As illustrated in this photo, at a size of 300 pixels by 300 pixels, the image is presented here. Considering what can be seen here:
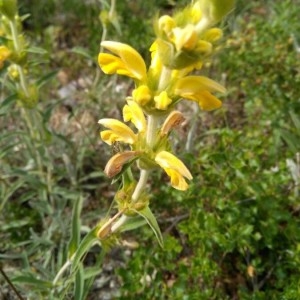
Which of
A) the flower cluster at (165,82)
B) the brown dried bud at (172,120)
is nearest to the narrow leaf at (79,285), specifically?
the flower cluster at (165,82)

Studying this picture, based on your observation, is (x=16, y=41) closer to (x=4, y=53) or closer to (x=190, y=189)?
(x=4, y=53)

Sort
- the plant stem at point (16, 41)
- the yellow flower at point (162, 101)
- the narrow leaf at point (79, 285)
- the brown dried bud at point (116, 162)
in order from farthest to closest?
the plant stem at point (16, 41) < the narrow leaf at point (79, 285) < the brown dried bud at point (116, 162) < the yellow flower at point (162, 101)

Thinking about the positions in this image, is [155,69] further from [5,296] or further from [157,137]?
[5,296]

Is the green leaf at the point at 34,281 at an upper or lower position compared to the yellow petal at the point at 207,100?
lower

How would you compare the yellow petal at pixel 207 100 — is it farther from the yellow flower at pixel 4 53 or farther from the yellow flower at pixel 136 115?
the yellow flower at pixel 4 53

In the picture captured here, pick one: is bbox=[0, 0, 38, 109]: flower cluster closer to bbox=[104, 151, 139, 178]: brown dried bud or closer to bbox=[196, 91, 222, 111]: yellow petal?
bbox=[104, 151, 139, 178]: brown dried bud

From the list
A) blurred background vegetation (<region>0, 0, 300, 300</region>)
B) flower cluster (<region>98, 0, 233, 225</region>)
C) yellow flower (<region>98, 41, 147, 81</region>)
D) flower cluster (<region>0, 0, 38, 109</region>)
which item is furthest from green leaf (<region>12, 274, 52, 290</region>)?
yellow flower (<region>98, 41, 147, 81</region>)

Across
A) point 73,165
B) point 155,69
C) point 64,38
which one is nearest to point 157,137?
point 155,69
